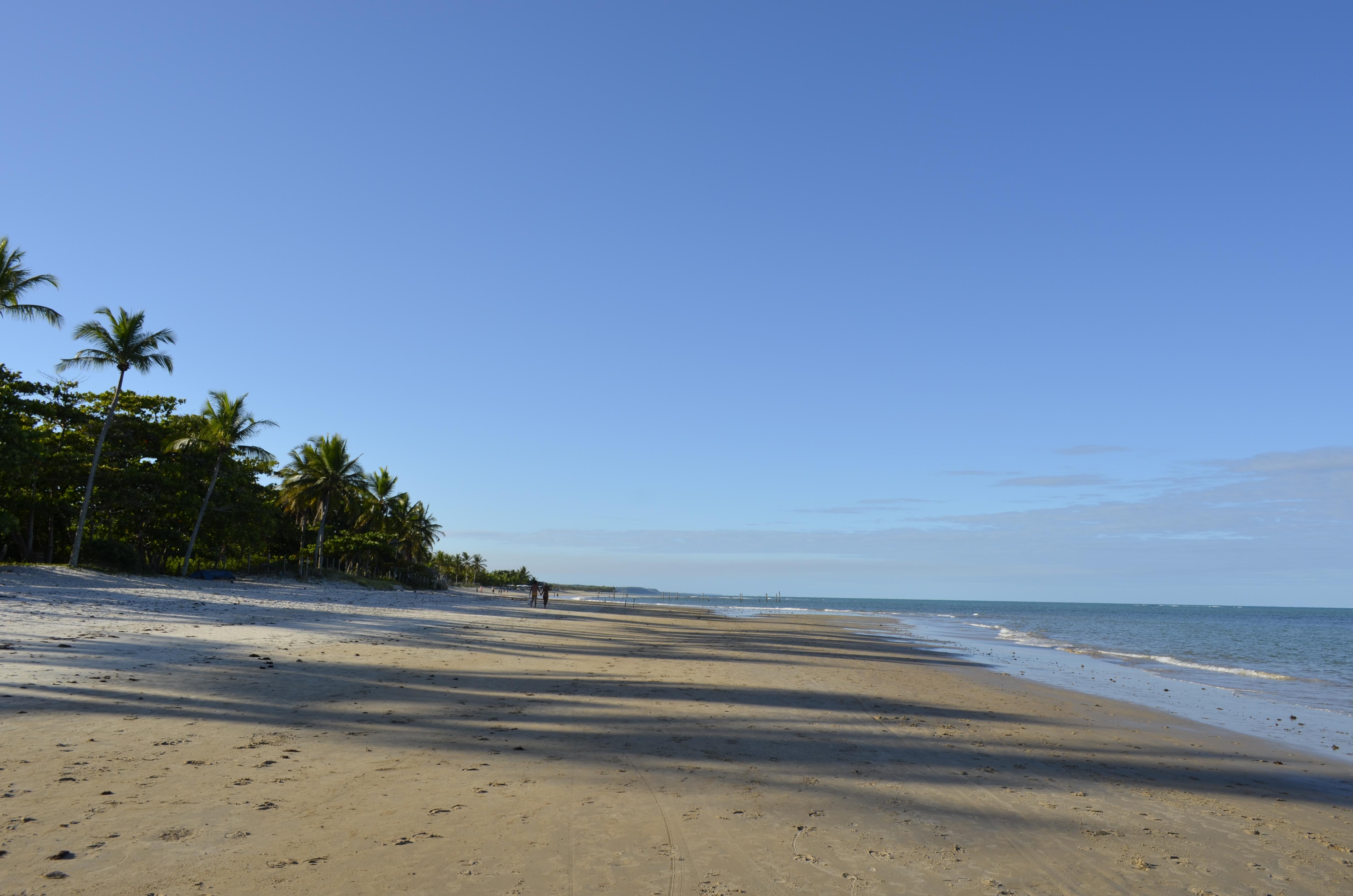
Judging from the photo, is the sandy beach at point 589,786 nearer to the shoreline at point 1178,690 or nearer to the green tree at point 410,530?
the shoreline at point 1178,690

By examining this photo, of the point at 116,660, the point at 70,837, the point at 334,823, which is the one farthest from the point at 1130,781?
the point at 116,660

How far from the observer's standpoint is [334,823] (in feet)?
17.9

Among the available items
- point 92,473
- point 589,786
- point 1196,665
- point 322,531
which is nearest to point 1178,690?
point 1196,665

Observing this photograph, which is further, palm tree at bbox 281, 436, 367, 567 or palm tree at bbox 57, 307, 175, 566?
palm tree at bbox 281, 436, 367, 567

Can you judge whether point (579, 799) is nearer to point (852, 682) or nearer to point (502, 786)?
point (502, 786)

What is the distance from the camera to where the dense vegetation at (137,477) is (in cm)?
3362

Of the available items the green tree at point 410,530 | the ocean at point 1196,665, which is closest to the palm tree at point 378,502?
the green tree at point 410,530

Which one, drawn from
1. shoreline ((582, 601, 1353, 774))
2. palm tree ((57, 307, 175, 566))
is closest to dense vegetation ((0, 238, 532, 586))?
palm tree ((57, 307, 175, 566))

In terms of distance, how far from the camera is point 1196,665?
26.7 meters

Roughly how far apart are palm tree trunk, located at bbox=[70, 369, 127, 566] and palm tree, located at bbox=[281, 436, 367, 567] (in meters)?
18.0

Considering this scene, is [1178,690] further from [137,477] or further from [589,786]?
[137,477]

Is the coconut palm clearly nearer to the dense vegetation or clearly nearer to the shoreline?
the dense vegetation

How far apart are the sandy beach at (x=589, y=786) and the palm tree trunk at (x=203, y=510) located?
30.2 m

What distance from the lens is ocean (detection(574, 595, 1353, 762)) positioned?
1447 centimetres
